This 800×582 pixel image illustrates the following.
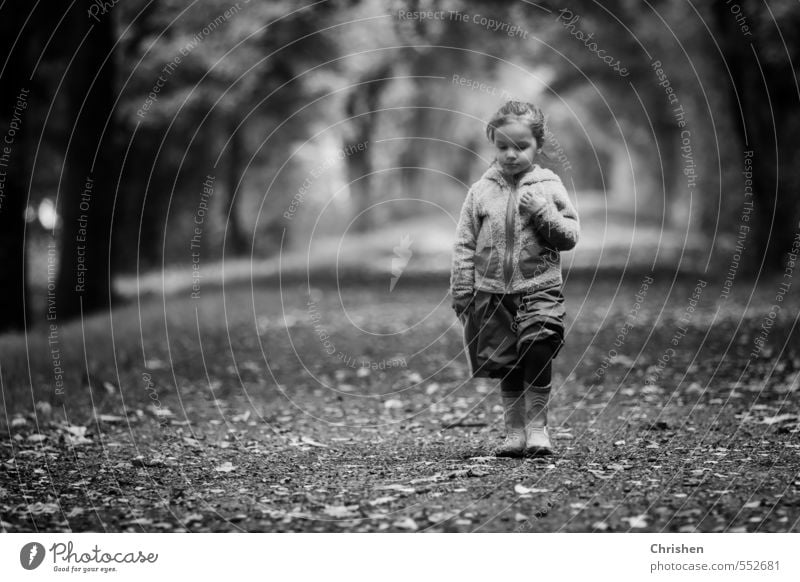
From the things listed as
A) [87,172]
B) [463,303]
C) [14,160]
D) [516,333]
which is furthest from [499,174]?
[87,172]

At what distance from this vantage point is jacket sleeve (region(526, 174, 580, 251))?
534 centimetres

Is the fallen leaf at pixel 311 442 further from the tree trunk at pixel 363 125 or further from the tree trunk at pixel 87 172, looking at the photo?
the tree trunk at pixel 363 125

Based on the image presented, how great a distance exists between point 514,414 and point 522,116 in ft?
6.01

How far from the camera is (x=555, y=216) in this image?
17.5 ft

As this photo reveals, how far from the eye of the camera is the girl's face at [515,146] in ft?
17.9

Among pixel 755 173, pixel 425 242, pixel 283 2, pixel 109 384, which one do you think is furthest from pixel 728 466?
pixel 425 242

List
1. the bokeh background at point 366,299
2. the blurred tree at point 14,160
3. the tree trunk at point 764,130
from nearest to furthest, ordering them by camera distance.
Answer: the bokeh background at point 366,299, the blurred tree at point 14,160, the tree trunk at point 764,130

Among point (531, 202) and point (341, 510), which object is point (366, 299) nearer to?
point (531, 202)

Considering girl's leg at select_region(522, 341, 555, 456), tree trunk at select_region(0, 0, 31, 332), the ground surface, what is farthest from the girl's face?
tree trunk at select_region(0, 0, 31, 332)

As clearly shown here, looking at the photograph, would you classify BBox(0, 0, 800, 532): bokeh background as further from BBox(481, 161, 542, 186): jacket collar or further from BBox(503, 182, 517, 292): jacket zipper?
BBox(503, 182, 517, 292): jacket zipper

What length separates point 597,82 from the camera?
97.7ft

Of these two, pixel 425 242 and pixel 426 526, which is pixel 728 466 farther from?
pixel 425 242

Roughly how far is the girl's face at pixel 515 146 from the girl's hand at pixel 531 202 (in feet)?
0.65

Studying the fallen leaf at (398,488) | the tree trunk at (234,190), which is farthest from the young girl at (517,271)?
the tree trunk at (234,190)
